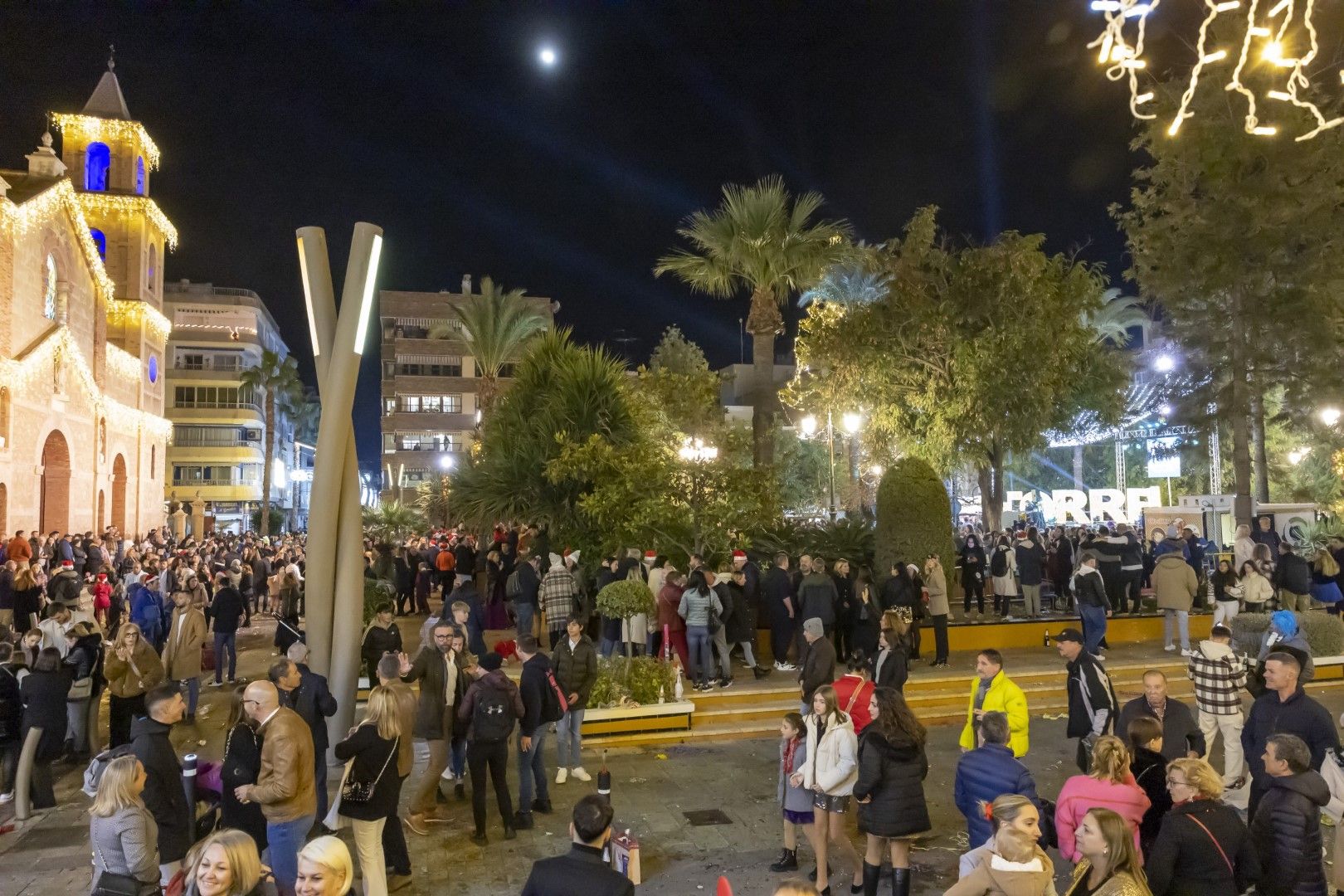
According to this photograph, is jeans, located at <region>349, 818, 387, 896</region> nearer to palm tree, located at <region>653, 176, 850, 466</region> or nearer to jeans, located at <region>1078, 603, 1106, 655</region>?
jeans, located at <region>1078, 603, 1106, 655</region>

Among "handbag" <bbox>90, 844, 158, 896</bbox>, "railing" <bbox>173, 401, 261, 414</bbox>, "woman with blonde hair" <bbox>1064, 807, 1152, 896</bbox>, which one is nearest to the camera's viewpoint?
"woman with blonde hair" <bbox>1064, 807, 1152, 896</bbox>

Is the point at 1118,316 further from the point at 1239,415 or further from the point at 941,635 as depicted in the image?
the point at 941,635

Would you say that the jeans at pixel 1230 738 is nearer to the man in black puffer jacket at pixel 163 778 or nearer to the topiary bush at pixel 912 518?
the topiary bush at pixel 912 518

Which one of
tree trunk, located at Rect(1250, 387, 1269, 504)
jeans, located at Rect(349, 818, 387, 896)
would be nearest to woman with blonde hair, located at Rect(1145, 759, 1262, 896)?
jeans, located at Rect(349, 818, 387, 896)

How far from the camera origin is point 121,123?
36.6 meters

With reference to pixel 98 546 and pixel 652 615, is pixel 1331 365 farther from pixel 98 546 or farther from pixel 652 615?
pixel 98 546

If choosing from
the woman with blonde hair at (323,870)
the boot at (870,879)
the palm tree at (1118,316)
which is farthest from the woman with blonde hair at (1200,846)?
the palm tree at (1118,316)

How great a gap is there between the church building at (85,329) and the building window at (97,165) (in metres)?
0.05

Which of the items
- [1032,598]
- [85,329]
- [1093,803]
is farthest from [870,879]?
[85,329]

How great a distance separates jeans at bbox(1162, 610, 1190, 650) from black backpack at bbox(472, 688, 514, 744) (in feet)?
35.9

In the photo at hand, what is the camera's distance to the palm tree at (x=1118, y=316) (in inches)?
1715

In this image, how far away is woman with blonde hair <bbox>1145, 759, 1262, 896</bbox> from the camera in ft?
12.8

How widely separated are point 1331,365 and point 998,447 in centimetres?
930

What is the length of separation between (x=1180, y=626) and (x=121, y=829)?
13.9 metres
